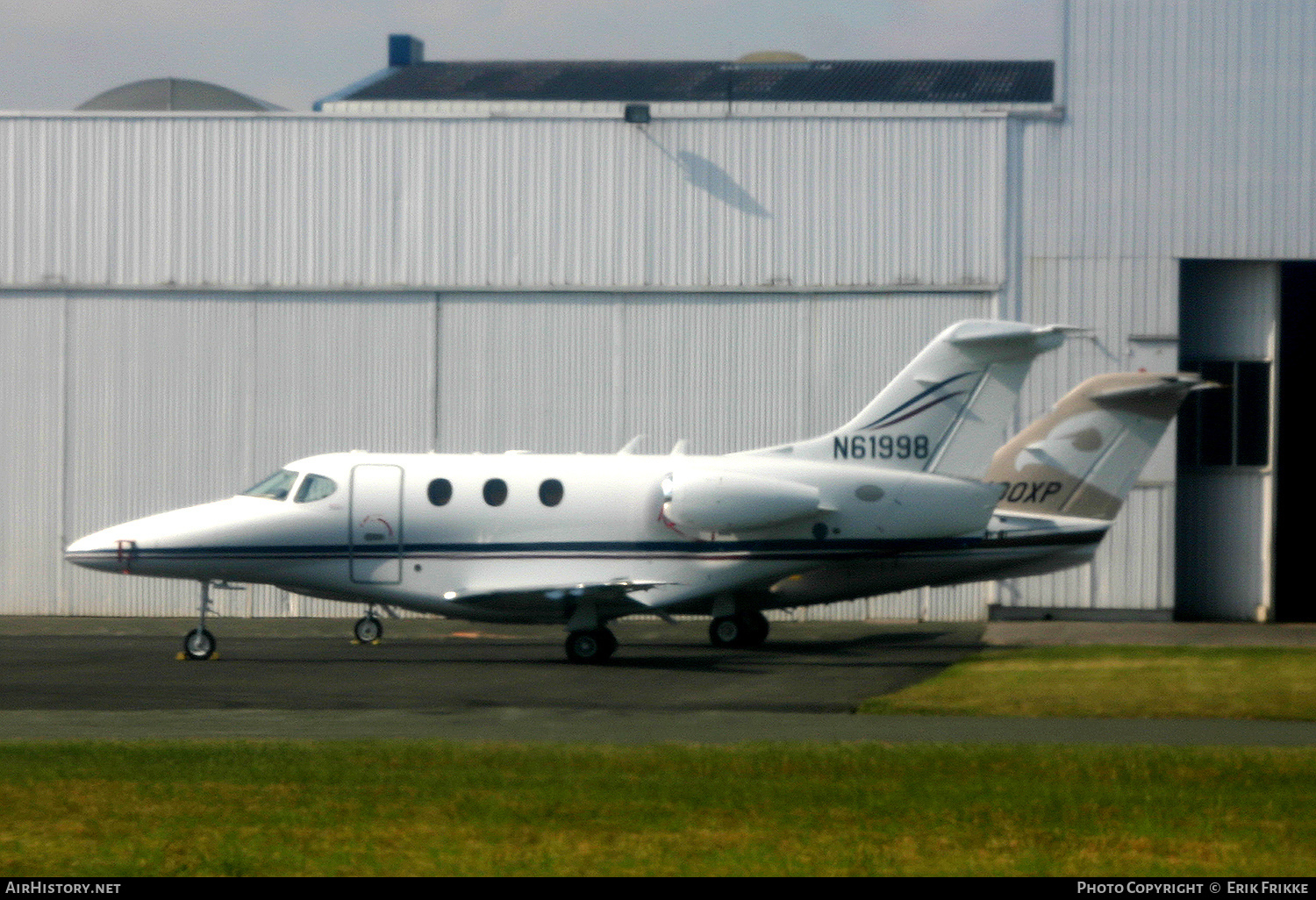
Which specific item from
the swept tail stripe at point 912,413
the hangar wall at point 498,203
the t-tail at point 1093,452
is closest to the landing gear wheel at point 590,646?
the swept tail stripe at point 912,413

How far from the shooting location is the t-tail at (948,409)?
24938 mm

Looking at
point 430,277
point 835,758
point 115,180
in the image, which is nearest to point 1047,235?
point 430,277

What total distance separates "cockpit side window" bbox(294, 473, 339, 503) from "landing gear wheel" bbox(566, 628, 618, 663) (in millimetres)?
4242

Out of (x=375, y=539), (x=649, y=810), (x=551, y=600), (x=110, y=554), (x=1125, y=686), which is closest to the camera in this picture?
(x=649, y=810)

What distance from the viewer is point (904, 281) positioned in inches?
1267

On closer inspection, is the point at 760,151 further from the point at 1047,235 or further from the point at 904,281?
the point at 1047,235

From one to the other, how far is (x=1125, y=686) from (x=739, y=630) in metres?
8.44

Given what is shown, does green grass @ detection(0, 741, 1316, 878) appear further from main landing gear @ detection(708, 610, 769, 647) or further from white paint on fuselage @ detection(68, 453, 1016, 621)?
main landing gear @ detection(708, 610, 769, 647)

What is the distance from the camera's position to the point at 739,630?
26.3m

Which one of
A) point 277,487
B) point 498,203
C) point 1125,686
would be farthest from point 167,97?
point 1125,686

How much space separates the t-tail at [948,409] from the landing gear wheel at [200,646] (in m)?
9.17

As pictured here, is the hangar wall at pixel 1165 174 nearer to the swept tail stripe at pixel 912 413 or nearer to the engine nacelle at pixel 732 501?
the swept tail stripe at pixel 912 413

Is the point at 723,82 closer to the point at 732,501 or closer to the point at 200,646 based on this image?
the point at 732,501

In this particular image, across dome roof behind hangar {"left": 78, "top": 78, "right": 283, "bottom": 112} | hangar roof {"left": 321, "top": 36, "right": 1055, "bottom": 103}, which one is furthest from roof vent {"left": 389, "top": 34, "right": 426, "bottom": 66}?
dome roof behind hangar {"left": 78, "top": 78, "right": 283, "bottom": 112}
